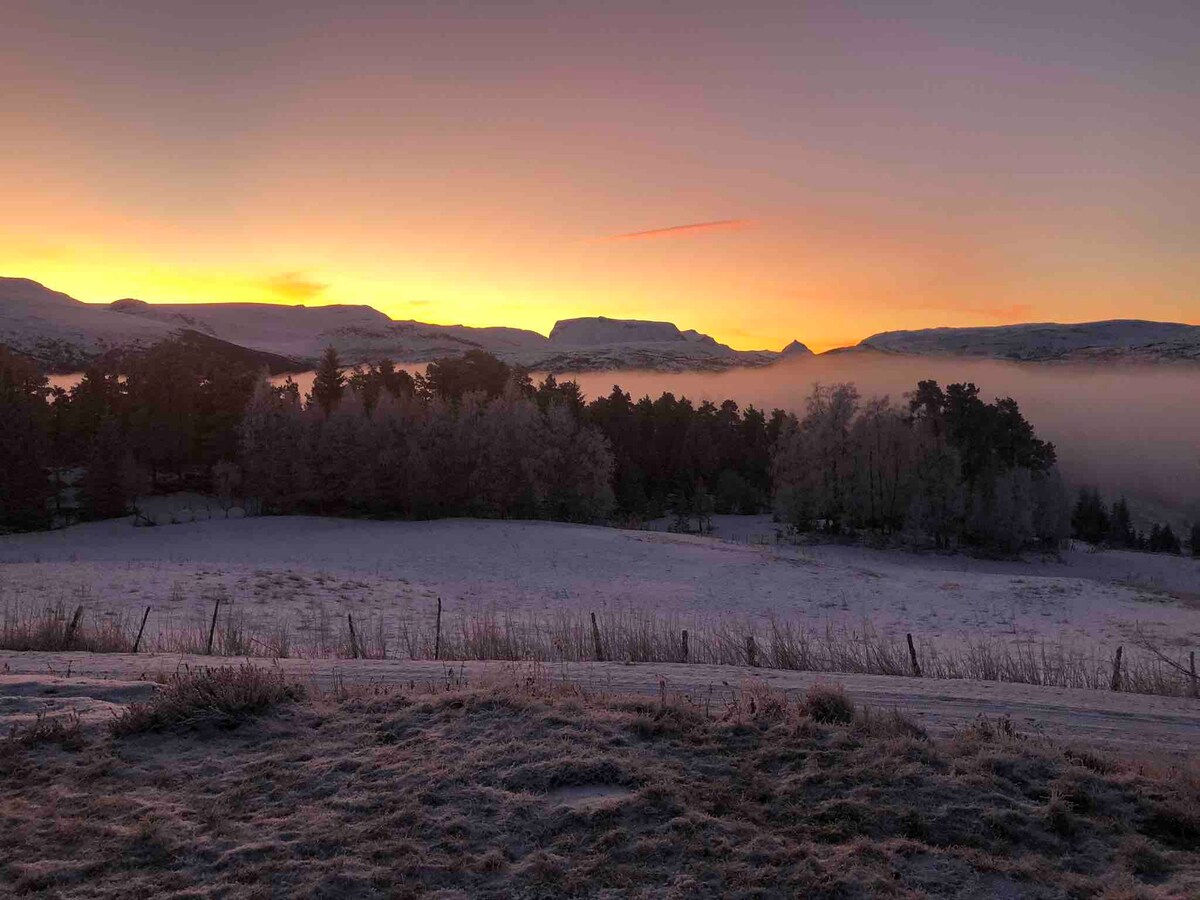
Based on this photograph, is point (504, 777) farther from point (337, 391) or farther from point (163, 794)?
point (337, 391)

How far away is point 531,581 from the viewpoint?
3406 centimetres

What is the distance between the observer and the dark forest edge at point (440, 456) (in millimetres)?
53406

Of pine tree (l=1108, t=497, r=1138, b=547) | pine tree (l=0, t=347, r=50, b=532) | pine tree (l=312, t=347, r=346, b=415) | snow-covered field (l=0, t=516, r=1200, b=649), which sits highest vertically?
pine tree (l=312, t=347, r=346, b=415)

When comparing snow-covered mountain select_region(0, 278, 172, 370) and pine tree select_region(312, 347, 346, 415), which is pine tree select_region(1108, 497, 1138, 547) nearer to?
pine tree select_region(312, 347, 346, 415)

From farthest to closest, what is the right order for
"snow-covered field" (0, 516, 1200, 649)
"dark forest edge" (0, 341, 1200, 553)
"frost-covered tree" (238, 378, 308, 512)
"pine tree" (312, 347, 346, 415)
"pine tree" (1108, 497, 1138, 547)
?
"pine tree" (1108, 497, 1138, 547)
"pine tree" (312, 347, 346, 415)
"frost-covered tree" (238, 378, 308, 512)
"dark forest edge" (0, 341, 1200, 553)
"snow-covered field" (0, 516, 1200, 649)

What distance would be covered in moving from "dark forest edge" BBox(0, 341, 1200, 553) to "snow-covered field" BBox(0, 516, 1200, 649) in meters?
4.00

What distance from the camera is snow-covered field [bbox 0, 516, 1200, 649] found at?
24.9 m

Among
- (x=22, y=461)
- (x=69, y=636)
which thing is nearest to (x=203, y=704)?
(x=69, y=636)

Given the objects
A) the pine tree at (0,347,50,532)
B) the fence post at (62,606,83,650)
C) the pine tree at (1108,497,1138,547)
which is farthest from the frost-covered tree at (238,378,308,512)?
the pine tree at (1108,497,1138,547)

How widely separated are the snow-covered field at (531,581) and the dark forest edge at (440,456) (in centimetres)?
400

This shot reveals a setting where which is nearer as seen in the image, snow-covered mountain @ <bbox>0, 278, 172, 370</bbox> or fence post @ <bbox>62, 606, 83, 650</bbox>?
fence post @ <bbox>62, 606, 83, 650</bbox>

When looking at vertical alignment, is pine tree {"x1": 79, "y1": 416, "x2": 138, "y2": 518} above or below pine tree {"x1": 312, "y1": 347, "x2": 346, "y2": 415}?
below

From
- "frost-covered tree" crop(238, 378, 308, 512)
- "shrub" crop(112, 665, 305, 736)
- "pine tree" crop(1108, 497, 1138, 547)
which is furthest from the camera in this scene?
"pine tree" crop(1108, 497, 1138, 547)

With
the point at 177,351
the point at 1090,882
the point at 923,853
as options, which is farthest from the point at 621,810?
the point at 177,351
